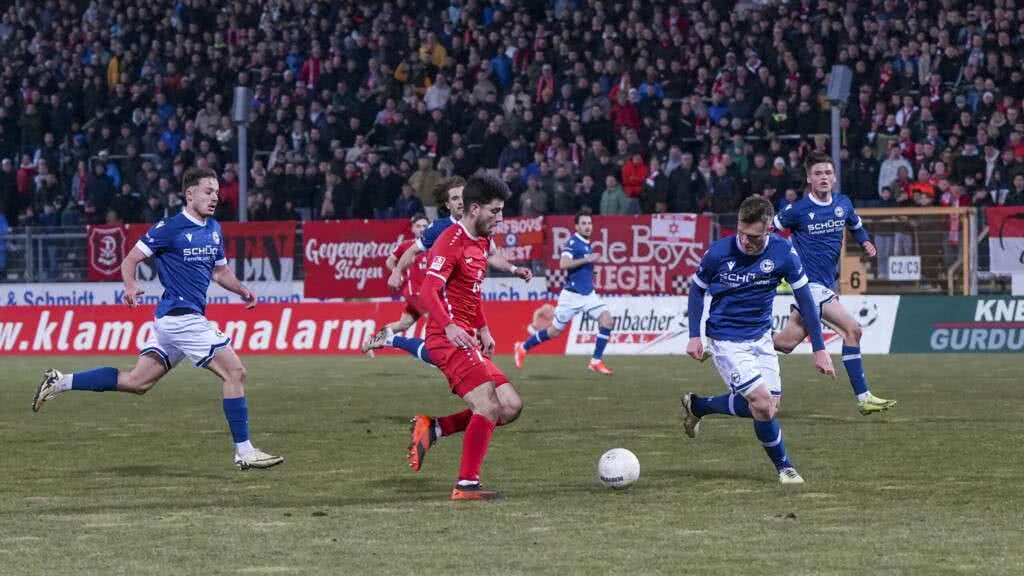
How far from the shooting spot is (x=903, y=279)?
2806 centimetres

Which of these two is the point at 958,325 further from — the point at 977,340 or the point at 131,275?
the point at 131,275

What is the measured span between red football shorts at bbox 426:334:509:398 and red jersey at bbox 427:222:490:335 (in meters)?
0.09

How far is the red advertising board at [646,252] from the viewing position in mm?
28875

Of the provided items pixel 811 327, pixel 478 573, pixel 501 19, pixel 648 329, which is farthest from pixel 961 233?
pixel 478 573

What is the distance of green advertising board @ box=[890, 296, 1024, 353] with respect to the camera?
27.6 meters

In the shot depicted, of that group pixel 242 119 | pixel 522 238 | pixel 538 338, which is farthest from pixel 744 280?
pixel 242 119

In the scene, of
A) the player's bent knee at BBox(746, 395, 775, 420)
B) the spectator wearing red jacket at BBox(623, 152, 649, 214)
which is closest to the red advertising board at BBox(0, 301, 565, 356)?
the spectator wearing red jacket at BBox(623, 152, 649, 214)

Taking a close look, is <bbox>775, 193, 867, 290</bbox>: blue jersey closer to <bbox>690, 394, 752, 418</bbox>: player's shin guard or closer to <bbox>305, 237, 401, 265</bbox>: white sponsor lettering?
<bbox>690, 394, 752, 418</bbox>: player's shin guard

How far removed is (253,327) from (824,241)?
1619 centimetres

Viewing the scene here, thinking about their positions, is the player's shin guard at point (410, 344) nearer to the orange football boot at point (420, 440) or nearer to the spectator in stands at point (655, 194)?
the orange football boot at point (420, 440)

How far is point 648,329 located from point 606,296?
921mm

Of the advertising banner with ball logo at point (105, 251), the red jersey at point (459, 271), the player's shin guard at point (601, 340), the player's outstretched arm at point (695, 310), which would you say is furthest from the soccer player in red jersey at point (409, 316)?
the advertising banner with ball logo at point (105, 251)

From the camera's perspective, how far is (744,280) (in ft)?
39.5

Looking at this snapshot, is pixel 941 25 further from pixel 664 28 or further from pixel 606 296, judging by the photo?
pixel 606 296
